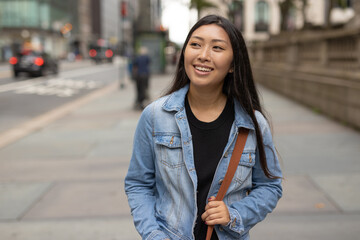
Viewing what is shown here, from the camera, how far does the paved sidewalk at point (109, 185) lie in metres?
4.32

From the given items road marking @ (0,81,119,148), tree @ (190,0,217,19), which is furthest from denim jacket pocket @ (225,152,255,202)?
A: tree @ (190,0,217,19)

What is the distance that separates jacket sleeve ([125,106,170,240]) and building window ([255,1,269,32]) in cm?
7027

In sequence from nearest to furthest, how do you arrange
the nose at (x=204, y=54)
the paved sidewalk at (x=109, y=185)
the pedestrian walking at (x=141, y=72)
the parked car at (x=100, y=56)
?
the nose at (x=204, y=54)
the paved sidewalk at (x=109, y=185)
the pedestrian walking at (x=141, y=72)
the parked car at (x=100, y=56)

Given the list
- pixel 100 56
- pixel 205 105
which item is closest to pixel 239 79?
pixel 205 105

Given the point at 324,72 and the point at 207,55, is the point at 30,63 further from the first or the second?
the point at 207,55

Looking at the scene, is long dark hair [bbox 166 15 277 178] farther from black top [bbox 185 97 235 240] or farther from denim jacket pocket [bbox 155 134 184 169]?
denim jacket pocket [bbox 155 134 184 169]

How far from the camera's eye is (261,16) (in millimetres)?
71000

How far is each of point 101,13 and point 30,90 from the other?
118416mm

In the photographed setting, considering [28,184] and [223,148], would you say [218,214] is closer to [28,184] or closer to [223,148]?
[223,148]

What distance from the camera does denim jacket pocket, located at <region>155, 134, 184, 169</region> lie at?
6.70ft

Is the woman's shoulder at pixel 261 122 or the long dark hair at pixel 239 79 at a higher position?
the long dark hair at pixel 239 79

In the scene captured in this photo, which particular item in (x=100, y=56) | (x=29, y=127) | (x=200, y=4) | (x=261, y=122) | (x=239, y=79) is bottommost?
(x=100, y=56)

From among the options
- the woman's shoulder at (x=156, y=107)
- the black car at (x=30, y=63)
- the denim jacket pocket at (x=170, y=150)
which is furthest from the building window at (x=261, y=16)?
the denim jacket pocket at (x=170, y=150)

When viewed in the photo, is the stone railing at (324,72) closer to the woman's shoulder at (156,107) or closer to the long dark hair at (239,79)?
the long dark hair at (239,79)
